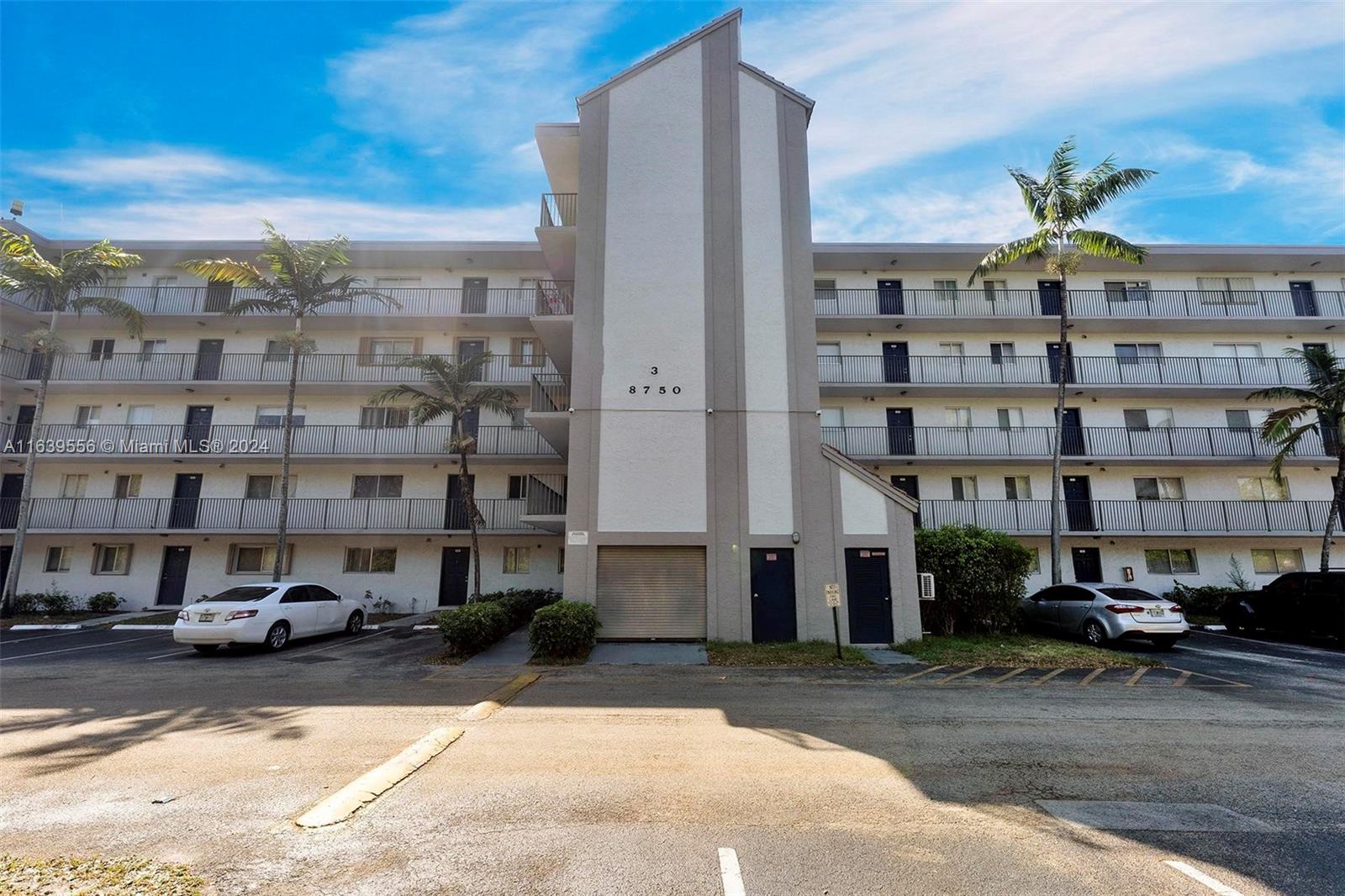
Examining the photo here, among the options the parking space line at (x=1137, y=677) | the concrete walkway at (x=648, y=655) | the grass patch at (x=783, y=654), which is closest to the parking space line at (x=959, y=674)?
the grass patch at (x=783, y=654)

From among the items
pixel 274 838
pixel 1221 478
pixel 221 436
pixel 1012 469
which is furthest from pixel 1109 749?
pixel 221 436

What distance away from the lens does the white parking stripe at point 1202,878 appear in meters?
3.63

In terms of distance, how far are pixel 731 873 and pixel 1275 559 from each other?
28.0 metres

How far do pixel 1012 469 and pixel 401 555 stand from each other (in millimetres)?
22340

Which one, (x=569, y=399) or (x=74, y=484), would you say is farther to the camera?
(x=74, y=484)

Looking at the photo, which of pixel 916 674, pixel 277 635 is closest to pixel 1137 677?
pixel 916 674

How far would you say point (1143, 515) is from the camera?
2080 cm

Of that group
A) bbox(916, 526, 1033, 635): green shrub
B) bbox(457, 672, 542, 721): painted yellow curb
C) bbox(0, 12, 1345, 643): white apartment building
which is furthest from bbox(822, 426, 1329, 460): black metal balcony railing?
bbox(457, 672, 542, 721): painted yellow curb

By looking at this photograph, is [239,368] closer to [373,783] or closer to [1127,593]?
[373,783]

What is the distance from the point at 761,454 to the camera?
46.9 feet

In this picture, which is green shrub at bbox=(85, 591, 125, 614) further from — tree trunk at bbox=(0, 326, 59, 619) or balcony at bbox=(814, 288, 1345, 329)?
balcony at bbox=(814, 288, 1345, 329)

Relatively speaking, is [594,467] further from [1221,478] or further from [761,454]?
[1221,478]

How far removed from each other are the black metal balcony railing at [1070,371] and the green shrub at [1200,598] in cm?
750

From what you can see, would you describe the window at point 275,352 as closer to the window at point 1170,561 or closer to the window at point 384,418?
the window at point 384,418
